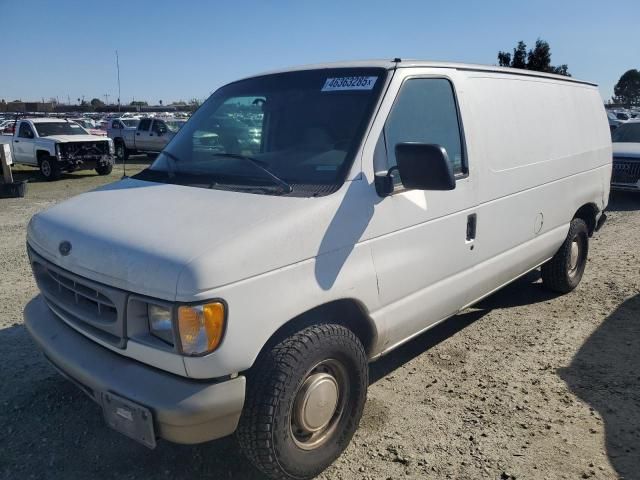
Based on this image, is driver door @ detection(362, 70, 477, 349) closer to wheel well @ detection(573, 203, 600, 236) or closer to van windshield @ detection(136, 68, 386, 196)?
van windshield @ detection(136, 68, 386, 196)

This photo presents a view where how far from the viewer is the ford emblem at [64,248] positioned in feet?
8.71

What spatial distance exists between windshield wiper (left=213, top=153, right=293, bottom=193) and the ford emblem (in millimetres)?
1057

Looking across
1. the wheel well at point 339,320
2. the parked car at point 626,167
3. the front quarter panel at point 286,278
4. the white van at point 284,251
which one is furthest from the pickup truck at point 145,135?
the front quarter panel at point 286,278

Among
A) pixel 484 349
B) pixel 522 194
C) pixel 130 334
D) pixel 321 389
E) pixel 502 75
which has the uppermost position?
pixel 502 75

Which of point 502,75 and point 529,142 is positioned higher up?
point 502,75

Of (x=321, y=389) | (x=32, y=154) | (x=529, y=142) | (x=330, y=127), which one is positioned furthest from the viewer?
(x=32, y=154)

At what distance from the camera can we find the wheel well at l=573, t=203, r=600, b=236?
5.59 m

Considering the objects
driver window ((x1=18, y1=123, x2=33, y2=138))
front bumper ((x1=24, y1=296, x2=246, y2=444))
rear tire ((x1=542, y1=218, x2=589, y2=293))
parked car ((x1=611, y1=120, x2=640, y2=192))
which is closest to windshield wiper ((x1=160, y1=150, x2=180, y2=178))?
front bumper ((x1=24, y1=296, x2=246, y2=444))

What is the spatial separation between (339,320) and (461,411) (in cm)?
117

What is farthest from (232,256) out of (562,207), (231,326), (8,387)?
(562,207)

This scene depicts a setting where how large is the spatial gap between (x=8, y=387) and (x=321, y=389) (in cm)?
239

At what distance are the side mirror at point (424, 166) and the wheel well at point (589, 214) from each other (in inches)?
133

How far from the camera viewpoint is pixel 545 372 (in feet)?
13.1

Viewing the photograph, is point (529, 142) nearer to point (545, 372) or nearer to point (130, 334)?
point (545, 372)
